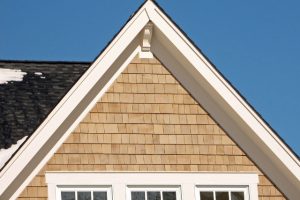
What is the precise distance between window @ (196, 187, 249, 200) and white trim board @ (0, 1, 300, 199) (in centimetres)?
52

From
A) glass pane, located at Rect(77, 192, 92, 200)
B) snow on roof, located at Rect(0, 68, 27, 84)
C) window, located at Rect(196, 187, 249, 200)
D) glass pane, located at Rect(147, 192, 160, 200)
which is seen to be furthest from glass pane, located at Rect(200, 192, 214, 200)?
snow on roof, located at Rect(0, 68, 27, 84)

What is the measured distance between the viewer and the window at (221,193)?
14602 millimetres

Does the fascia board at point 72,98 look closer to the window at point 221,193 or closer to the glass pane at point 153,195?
the glass pane at point 153,195

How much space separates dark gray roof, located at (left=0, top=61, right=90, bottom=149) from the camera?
16016 mm

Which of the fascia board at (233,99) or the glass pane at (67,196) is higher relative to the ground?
the fascia board at (233,99)

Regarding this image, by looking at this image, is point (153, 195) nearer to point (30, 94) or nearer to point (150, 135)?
point (150, 135)

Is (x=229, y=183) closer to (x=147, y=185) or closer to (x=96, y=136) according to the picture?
(x=147, y=185)

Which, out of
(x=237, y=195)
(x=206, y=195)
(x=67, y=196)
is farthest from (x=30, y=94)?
(x=237, y=195)

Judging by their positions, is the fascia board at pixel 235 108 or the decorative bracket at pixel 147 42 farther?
the decorative bracket at pixel 147 42

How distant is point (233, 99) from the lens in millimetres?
14633

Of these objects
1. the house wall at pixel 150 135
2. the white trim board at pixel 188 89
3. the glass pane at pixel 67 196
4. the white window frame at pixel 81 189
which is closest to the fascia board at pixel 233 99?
the white trim board at pixel 188 89

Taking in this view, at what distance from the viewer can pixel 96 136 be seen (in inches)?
568

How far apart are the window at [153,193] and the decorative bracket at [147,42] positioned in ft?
6.95

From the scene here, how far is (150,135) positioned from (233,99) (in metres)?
1.39
